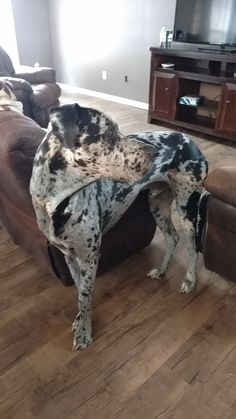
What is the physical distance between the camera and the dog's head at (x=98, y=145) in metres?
1.06

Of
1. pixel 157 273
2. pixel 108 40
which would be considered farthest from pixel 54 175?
pixel 108 40

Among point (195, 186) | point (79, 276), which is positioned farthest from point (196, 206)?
point (79, 276)

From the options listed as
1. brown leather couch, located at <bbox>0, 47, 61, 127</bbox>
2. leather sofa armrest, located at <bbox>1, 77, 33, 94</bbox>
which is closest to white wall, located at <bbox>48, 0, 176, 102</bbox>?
brown leather couch, located at <bbox>0, 47, 61, 127</bbox>

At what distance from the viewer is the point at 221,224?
63.5 inches

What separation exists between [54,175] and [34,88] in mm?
2935

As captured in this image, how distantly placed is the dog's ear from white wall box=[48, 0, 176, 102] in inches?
156

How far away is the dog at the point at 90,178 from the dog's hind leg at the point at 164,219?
0.31 feet

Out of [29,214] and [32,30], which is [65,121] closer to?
[29,214]

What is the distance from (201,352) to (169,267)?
0.58 m

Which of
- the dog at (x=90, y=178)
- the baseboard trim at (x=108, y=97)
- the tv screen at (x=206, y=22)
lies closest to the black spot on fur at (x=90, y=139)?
the dog at (x=90, y=178)

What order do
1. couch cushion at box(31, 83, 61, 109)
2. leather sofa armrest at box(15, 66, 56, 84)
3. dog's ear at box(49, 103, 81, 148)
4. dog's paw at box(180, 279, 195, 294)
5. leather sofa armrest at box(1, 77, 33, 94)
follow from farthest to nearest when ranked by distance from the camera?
1. leather sofa armrest at box(15, 66, 56, 84)
2. couch cushion at box(31, 83, 61, 109)
3. leather sofa armrest at box(1, 77, 33, 94)
4. dog's paw at box(180, 279, 195, 294)
5. dog's ear at box(49, 103, 81, 148)

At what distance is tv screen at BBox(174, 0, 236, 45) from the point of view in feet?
11.8

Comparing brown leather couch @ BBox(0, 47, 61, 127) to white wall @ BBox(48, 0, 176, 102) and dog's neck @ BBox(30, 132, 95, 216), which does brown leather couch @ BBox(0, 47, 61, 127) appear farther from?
dog's neck @ BBox(30, 132, 95, 216)

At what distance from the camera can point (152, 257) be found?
2025 mm
